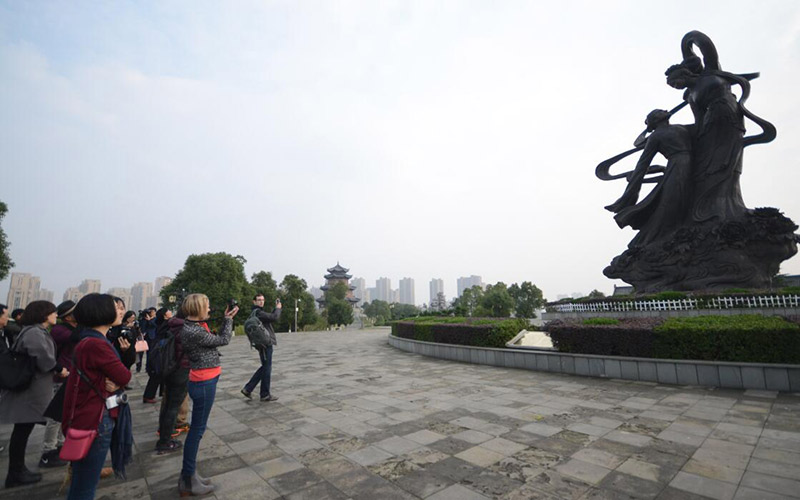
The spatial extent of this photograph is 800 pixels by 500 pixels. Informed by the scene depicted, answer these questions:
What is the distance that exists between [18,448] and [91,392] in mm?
2126

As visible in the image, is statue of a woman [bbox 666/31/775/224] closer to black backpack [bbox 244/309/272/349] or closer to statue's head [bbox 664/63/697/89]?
statue's head [bbox 664/63/697/89]

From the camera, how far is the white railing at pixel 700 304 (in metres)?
10.4

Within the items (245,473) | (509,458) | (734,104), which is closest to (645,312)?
(734,104)

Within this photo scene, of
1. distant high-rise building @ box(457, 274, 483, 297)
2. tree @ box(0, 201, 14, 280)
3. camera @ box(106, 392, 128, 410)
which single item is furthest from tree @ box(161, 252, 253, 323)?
distant high-rise building @ box(457, 274, 483, 297)

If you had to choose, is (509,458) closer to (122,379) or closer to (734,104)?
(122,379)

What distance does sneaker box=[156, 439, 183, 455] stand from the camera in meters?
4.14

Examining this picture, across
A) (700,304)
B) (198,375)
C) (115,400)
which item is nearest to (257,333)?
(198,375)

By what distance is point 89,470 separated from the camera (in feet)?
7.57

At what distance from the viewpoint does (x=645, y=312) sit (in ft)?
41.7

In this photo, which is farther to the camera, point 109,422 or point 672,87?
point 672,87

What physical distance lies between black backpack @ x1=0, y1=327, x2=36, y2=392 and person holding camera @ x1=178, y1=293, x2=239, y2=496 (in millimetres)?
1593

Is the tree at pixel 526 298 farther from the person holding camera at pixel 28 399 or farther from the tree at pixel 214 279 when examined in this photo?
the person holding camera at pixel 28 399

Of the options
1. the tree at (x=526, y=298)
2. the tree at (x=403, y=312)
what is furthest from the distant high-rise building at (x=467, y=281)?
the tree at (x=526, y=298)

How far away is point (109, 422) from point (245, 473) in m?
1.57
